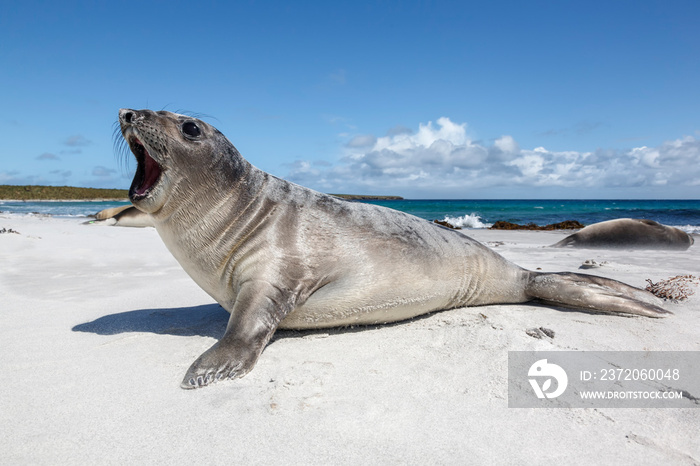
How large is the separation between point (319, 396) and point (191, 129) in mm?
2088

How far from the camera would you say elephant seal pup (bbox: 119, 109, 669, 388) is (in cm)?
313

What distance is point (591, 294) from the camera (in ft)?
13.2

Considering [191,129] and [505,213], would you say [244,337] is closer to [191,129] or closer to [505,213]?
[191,129]

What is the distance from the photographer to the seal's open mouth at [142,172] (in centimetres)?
322

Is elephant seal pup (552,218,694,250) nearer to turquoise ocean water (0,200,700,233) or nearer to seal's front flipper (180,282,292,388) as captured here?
turquoise ocean water (0,200,700,233)

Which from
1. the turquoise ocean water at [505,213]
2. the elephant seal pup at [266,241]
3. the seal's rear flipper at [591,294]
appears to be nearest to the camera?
the elephant seal pup at [266,241]

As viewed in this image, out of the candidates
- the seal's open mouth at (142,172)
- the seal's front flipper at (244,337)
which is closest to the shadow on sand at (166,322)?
the seal's front flipper at (244,337)

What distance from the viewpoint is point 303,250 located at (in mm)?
3283

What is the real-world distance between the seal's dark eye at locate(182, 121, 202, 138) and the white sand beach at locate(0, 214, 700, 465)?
145 centimetres

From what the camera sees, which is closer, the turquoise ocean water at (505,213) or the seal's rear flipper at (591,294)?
the seal's rear flipper at (591,294)

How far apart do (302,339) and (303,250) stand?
0.62m

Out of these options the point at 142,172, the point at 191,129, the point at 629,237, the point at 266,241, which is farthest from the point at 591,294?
the point at 629,237

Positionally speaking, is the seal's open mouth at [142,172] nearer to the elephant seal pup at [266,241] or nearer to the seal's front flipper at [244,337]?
the elephant seal pup at [266,241]

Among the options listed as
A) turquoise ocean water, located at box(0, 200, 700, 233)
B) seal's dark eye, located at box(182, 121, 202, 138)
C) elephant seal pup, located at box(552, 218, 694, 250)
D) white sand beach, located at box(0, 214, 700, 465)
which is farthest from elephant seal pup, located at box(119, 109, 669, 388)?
turquoise ocean water, located at box(0, 200, 700, 233)
